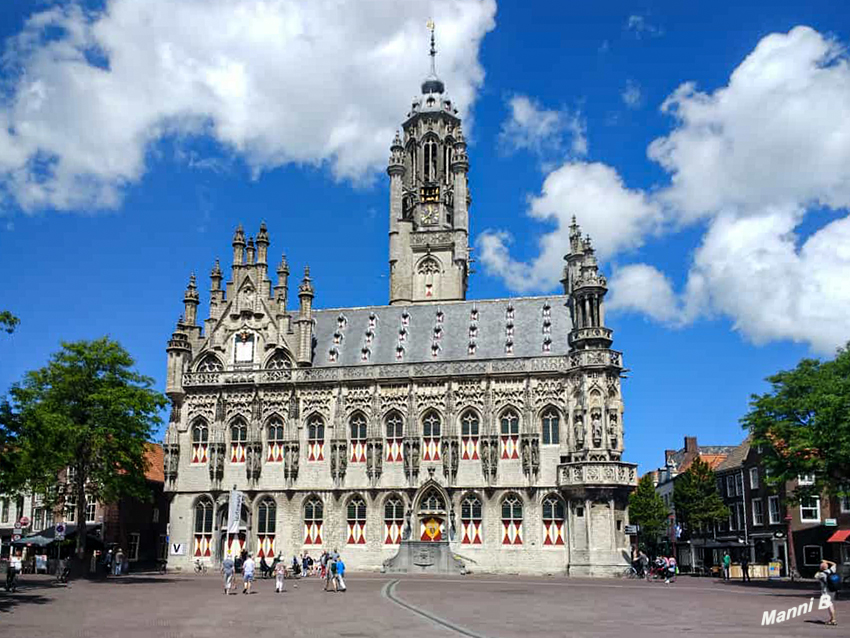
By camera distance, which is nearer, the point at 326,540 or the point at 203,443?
the point at 326,540

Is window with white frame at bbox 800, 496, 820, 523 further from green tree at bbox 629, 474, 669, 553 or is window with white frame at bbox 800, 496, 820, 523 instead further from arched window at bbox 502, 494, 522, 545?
arched window at bbox 502, 494, 522, 545

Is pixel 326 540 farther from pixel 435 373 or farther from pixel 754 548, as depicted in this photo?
pixel 754 548

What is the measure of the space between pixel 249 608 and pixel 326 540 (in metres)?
27.7

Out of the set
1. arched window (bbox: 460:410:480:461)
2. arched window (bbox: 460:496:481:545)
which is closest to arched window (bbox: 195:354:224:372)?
arched window (bbox: 460:410:480:461)

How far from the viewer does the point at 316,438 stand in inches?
2240

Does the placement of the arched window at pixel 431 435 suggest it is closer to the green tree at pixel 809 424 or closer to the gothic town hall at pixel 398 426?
the gothic town hall at pixel 398 426

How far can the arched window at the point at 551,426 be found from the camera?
53.6 m

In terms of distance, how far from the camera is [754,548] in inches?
2547

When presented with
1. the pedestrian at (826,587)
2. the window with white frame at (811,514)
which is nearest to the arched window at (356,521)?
the window with white frame at (811,514)

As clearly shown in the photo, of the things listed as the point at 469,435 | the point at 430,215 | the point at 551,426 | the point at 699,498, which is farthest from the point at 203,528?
the point at 699,498

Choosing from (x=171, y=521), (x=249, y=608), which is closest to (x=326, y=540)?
(x=171, y=521)

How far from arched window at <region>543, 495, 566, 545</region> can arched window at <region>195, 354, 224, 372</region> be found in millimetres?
→ 24830

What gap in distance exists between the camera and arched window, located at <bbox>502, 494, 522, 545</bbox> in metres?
52.8

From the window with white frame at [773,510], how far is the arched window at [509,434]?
22.2 meters
